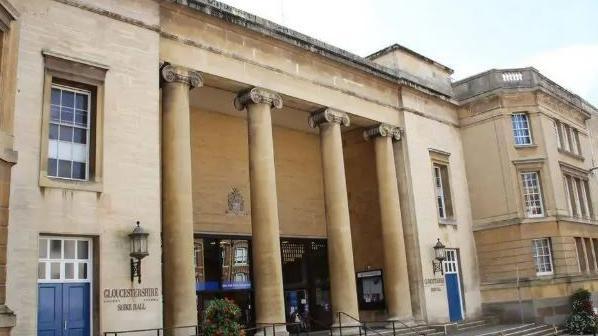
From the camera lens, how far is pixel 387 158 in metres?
21.7

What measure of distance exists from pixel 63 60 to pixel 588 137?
26546mm

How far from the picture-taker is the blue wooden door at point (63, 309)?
460 inches

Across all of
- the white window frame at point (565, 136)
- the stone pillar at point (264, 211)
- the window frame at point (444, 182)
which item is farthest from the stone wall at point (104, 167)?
the white window frame at point (565, 136)

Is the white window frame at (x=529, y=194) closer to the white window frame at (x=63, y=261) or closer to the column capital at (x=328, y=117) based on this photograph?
the column capital at (x=328, y=117)

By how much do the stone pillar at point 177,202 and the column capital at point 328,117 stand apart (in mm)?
5175

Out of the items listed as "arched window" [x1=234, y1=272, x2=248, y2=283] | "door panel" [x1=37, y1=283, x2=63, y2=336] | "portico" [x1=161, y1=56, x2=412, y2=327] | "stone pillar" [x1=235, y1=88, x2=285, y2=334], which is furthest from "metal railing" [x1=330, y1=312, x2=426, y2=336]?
"door panel" [x1=37, y1=283, x2=63, y2=336]

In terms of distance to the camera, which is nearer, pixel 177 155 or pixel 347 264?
pixel 177 155

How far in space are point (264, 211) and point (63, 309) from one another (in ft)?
20.9

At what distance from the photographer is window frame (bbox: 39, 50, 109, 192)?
12195mm

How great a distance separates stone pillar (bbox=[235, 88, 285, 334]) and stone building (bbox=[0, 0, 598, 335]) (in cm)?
6

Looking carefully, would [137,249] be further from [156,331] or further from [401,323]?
[401,323]

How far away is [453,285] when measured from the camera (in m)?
23.0

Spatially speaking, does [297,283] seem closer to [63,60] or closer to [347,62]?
[347,62]

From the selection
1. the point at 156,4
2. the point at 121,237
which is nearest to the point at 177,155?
the point at 121,237
